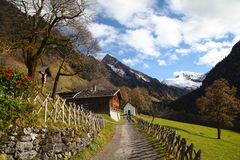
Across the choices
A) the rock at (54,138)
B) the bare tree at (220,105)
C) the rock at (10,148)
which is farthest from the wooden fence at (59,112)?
the bare tree at (220,105)

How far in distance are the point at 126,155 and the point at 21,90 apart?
28.8 feet

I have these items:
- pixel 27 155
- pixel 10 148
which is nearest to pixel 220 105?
pixel 27 155

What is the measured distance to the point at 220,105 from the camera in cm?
5888

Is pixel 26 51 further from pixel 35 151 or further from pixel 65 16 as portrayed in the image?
pixel 35 151

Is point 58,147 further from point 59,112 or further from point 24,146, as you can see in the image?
point 59,112

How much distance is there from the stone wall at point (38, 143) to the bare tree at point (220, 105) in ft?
153

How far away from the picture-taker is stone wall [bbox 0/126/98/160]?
1286cm

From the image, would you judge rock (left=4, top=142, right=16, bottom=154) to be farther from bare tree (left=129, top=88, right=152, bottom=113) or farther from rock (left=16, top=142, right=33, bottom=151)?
bare tree (left=129, top=88, right=152, bottom=113)

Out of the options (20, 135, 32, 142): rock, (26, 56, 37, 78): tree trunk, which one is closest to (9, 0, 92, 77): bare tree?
(26, 56, 37, 78): tree trunk

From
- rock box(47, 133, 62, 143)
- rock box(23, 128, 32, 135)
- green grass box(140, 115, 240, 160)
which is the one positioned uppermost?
rock box(23, 128, 32, 135)

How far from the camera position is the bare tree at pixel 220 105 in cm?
5844

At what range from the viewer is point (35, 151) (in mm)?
14141

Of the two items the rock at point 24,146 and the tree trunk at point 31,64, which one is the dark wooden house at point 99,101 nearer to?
the tree trunk at point 31,64

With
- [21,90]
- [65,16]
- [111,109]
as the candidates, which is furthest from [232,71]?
[21,90]
